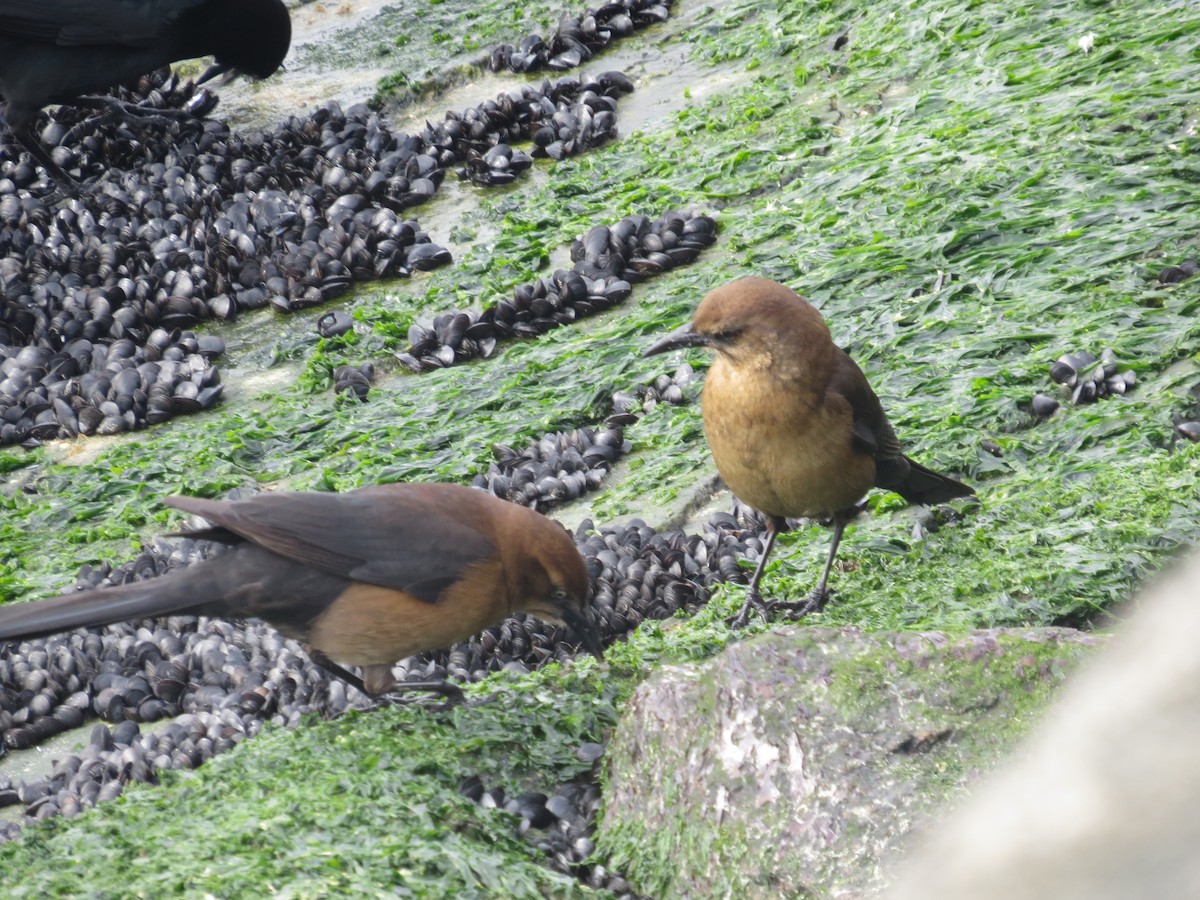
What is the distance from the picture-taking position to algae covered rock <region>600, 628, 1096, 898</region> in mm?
3205

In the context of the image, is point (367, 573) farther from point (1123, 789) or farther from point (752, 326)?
point (1123, 789)

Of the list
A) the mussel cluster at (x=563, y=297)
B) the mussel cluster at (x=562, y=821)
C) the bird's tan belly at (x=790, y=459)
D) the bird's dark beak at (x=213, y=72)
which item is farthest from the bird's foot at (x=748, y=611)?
the bird's dark beak at (x=213, y=72)

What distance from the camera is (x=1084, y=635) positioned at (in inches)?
148

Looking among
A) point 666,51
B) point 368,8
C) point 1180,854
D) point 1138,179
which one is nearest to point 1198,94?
point 1138,179

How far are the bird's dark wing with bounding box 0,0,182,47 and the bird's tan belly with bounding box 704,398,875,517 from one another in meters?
6.60

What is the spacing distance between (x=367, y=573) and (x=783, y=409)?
164 centimetres

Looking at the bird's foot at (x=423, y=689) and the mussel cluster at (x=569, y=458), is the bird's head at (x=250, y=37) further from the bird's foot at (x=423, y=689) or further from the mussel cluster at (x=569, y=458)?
the bird's foot at (x=423, y=689)

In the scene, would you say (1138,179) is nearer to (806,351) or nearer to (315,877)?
(806,351)

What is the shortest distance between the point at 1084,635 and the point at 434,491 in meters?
2.24

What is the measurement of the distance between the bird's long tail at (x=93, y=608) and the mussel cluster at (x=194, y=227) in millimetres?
3416

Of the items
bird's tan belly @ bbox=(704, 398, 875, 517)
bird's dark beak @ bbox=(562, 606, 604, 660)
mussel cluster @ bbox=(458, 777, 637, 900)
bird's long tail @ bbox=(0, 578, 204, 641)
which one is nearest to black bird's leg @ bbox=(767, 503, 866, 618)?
bird's tan belly @ bbox=(704, 398, 875, 517)

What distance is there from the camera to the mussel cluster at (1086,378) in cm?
571

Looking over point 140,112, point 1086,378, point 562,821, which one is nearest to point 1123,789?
point 562,821

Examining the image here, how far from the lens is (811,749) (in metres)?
3.36
